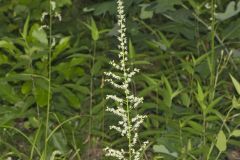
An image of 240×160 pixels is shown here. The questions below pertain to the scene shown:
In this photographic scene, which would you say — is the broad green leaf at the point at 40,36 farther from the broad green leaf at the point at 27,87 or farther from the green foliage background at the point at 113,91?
the broad green leaf at the point at 27,87

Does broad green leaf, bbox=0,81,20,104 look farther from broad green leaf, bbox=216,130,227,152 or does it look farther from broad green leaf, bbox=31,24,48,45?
broad green leaf, bbox=216,130,227,152

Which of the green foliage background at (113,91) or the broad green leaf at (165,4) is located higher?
the broad green leaf at (165,4)

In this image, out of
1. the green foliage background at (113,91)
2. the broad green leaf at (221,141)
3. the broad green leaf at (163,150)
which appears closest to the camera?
the broad green leaf at (221,141)

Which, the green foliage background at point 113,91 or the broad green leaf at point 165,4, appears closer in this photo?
the green foliage background at point 113,91

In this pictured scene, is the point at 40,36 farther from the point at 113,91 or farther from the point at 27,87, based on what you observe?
the point at 113,91

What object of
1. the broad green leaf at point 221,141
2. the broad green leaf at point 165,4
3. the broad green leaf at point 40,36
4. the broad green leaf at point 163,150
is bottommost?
the broad green leaf at point 163,150

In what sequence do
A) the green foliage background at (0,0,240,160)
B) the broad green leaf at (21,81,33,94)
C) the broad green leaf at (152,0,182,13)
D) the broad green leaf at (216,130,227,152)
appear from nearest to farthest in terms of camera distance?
the broad green leaf at (216,130,227,152) < the green foliage background at (0,0,240,160) < the broad green leaf at (152,0,182,13) < the broad green leaf at (21,81,33,94)

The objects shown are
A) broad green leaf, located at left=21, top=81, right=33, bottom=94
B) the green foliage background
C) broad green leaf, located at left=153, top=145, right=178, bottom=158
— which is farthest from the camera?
broad green leaf, located at left=21, top=81, right=33, bottom=94

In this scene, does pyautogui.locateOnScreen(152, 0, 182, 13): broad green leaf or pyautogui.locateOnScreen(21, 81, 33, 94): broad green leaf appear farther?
pyautogui.locateOnScreen(21, 81, 33, 94): broad green leaf

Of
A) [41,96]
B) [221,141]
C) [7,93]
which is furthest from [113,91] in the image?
[221,141]

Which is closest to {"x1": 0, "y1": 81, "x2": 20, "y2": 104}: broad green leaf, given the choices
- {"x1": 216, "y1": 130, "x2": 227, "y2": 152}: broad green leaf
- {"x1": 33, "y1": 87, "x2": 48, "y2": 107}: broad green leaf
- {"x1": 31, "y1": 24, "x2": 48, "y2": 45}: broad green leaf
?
{"x1": 33, "y1": 87, "x2": 48, "y2": 107}: broad green leaf

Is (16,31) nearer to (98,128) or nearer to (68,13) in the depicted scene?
(68,13)

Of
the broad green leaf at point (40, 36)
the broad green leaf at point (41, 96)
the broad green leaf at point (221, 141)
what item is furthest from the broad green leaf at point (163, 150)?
the broad green leaf at point (40, 36)

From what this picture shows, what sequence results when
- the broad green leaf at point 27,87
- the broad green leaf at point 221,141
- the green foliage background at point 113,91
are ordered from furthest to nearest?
the broad green leaf at point 27,87 → the green foliage background at point 113,91 → the broad green leaf at point 221,141
